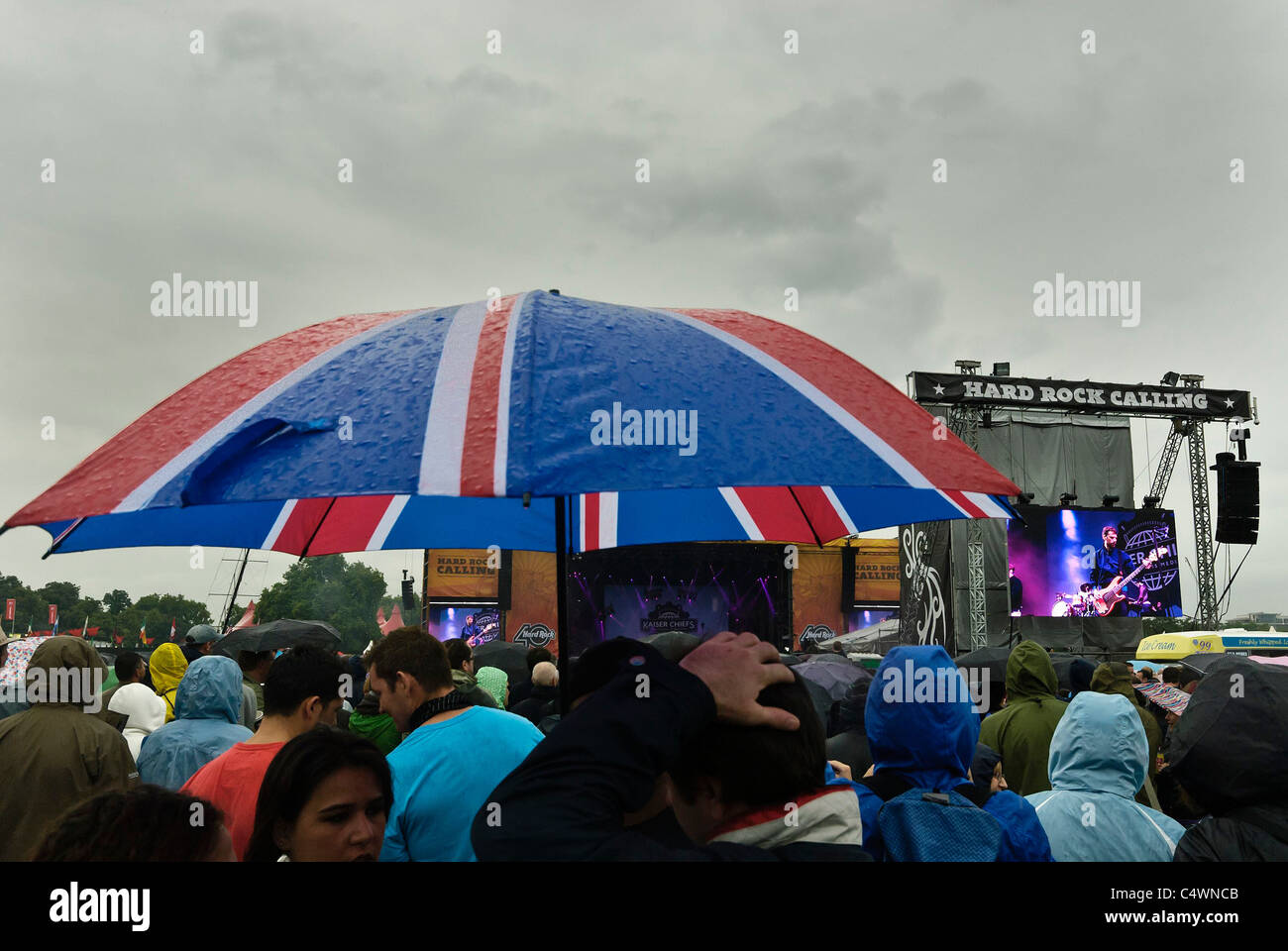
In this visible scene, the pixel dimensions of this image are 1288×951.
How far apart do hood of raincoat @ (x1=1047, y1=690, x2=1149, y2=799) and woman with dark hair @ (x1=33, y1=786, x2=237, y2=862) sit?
2.62 meters

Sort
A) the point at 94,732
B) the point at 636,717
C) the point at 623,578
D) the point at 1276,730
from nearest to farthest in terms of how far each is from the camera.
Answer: the point at 636,717, the point at 1276,730, the point at 94,732, the point at 623,578

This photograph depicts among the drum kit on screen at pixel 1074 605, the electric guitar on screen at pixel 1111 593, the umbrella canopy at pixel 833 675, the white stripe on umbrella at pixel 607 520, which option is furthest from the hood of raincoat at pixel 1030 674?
the electric guitar on screen at pixel 1111 593

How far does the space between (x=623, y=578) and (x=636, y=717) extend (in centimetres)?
3697

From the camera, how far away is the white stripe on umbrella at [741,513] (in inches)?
151

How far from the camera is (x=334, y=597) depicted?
341 ft

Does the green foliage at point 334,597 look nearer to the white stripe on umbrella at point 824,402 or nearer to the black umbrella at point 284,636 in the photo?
the black umbrella at point 284,636

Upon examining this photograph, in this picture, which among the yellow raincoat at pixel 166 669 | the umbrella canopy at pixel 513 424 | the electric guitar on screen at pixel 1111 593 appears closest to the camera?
the umbrella canopy at pixel 513 424

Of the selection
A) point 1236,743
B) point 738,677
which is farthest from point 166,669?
point 1236,743

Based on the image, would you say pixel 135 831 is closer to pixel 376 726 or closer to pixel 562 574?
pixel 562 574

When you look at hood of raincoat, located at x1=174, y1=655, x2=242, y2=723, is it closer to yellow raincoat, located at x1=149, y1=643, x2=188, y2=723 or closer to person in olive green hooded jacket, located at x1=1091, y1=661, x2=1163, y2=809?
yellow raincoat, located at x1=149, y1=643, x2=188, y2=723

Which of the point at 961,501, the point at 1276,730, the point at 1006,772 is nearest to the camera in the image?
the point at 1276,730
